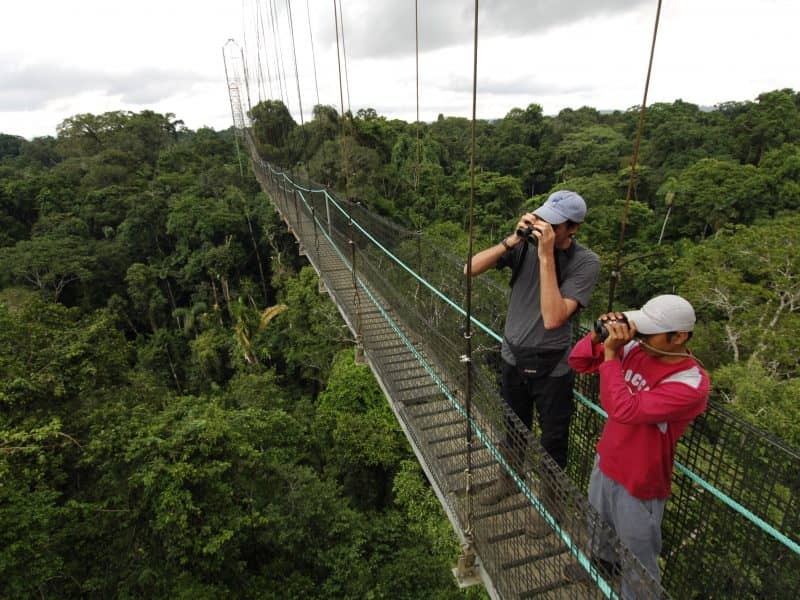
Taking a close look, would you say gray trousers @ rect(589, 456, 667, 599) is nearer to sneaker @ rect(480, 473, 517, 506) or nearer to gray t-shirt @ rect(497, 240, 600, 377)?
gray t-shirt @ rect(497, 240, 600, 377)

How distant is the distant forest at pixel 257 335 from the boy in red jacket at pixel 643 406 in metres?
0.64

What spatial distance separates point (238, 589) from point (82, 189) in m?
15.8

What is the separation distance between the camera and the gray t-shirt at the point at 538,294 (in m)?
1.16

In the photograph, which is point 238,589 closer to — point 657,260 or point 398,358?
point 398,358

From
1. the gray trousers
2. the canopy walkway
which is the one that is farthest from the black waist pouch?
the gray trousers

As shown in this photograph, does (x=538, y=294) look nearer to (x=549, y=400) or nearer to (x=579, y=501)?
(x=549, y=400)

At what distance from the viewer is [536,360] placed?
1.26m

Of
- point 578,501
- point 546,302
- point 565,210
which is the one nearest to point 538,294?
point 546,302

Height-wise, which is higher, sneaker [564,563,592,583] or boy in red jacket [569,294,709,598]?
boy in red jacket [569,294,709,598]

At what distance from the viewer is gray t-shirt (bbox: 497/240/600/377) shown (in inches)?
45.8

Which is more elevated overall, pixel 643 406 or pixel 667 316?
pixel 667 316

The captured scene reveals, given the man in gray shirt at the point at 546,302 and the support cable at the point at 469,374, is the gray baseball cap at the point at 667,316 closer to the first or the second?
the man in gray shirt at the point at 546,302

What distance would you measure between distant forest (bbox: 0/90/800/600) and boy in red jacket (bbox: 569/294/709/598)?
25.2 inches

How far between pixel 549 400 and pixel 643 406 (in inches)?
15.0
